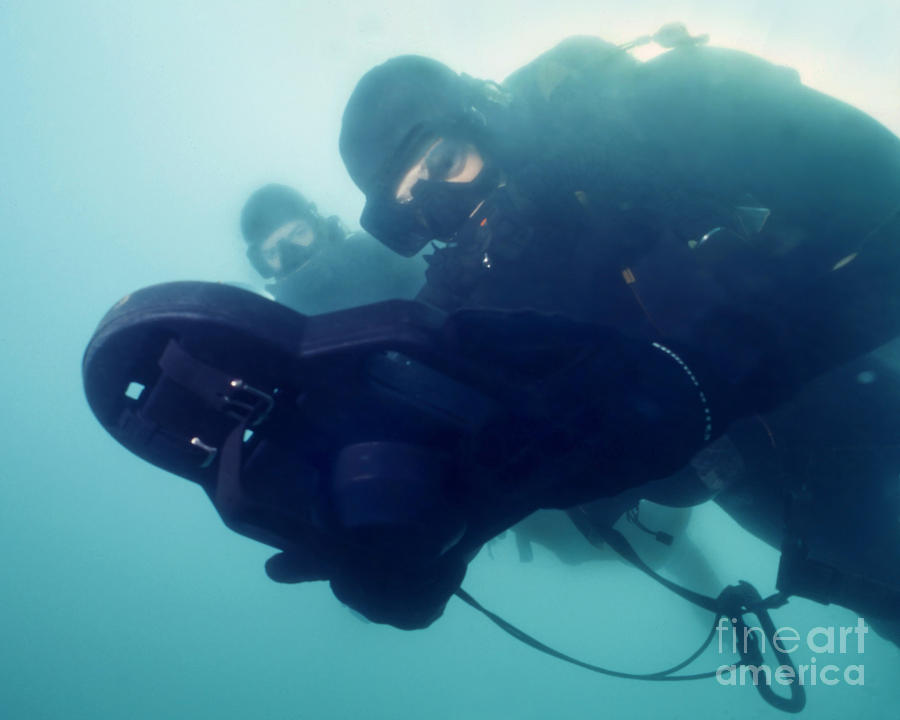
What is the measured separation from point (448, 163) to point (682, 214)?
5.42 ft

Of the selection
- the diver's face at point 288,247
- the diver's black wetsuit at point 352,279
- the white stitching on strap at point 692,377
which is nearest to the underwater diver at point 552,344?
the white stitching on strap at point 692,377

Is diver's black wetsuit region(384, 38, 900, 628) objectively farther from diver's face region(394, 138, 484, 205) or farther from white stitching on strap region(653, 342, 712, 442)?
diver's face region(394, 138, 484, 205)

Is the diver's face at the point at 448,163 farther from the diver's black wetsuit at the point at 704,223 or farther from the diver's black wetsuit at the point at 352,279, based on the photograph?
the diver's black wetsuit at the point at 352,279

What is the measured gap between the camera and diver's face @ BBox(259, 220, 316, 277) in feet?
31.9

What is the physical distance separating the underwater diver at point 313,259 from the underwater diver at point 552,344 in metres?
5.98

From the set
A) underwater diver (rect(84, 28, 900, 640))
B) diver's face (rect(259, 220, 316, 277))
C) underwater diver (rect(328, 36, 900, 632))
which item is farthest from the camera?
diver's face (rect(259, 220, 316, 277))

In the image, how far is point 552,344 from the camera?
4.70ft

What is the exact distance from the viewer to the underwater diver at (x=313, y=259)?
8.82 meters

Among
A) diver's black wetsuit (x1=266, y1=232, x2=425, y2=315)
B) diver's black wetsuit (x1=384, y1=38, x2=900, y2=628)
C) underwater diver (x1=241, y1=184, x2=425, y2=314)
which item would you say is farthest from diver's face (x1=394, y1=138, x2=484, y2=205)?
diver's black wetsuit (x1=266, y1=232, x2=425, y2=315)

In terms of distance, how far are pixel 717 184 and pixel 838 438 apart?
6.38 ft

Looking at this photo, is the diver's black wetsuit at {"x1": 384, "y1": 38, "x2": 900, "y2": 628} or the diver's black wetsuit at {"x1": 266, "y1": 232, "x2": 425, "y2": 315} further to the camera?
the diver's black wetsuit at {"x1": 266, "y1": 232, "x2": 425, "y2": 315}

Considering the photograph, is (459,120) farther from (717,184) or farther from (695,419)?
(695,419)

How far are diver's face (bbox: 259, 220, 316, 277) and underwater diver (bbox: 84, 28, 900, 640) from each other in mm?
7424

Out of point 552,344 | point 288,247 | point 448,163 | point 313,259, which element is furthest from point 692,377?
point 288,247
